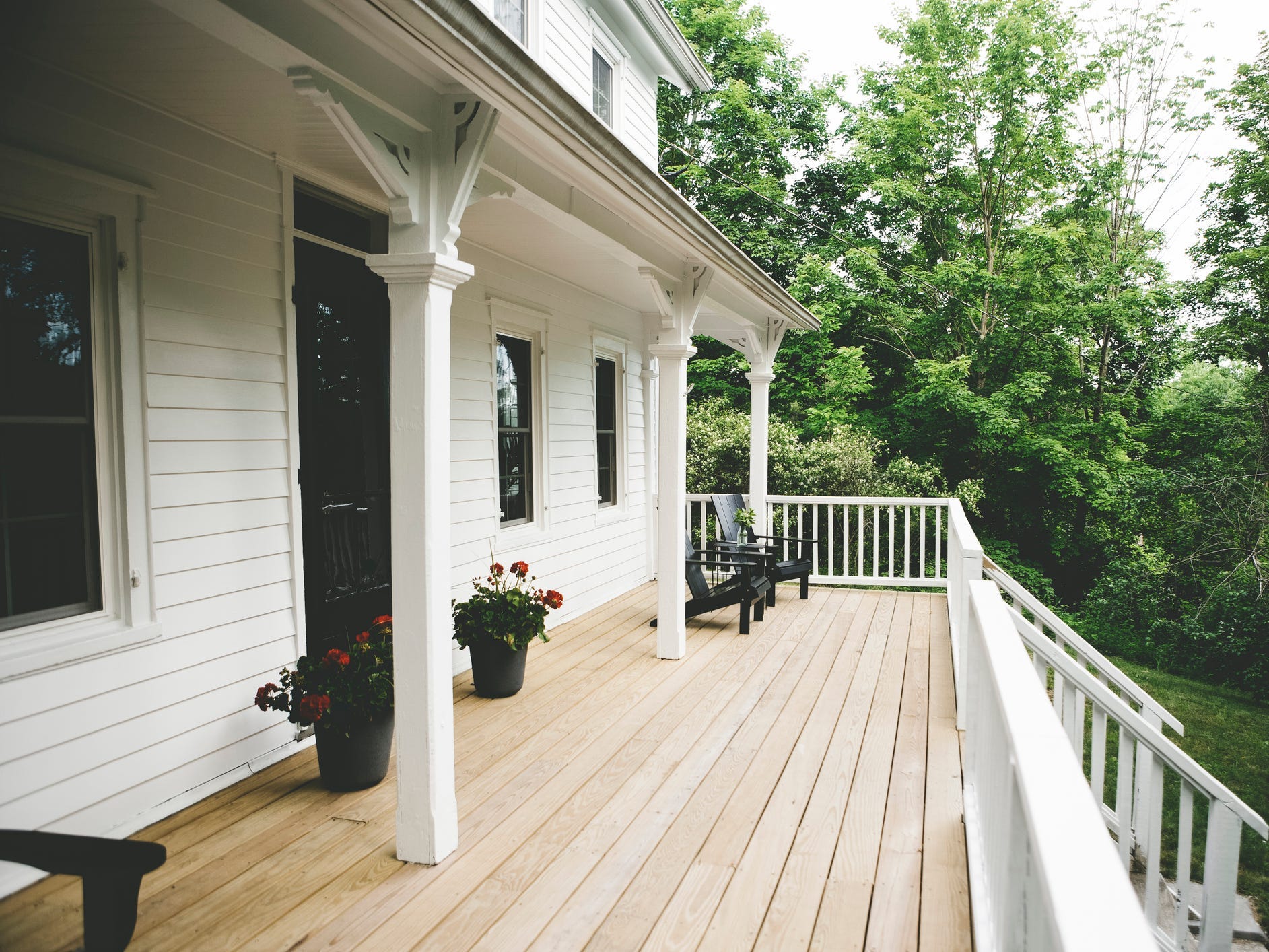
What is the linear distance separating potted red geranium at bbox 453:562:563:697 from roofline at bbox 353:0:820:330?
207cm

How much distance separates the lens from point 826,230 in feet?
51.5

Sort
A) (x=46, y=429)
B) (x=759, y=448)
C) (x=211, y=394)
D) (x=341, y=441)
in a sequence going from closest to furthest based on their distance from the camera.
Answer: (x=46, y=429), (x=211, y=394), (x=341, y=441), (x=759, y=448)

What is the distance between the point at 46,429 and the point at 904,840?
3290mm

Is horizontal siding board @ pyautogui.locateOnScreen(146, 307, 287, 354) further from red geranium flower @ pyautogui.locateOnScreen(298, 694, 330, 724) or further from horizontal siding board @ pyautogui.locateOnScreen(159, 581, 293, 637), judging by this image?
red geranium flower @ pyautogui.locateOnScreen(298, 694, 330, 724)

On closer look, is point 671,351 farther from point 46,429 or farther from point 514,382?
point 46,429

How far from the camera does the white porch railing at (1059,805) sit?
2.99ft

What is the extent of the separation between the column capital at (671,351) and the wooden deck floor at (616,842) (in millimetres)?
2090

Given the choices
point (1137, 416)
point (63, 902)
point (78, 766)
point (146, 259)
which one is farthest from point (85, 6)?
point (1137, 416)

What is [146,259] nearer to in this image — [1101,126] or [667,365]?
[667,365]

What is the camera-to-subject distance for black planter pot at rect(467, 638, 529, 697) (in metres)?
4.44

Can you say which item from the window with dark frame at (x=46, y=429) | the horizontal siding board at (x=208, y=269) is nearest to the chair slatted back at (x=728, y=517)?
the horizontal siding board at (x=208, y=269)

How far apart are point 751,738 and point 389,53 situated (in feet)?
10.6

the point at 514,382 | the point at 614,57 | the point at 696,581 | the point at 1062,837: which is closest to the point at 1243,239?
the point at 614,57

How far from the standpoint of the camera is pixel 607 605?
708 centimetres
